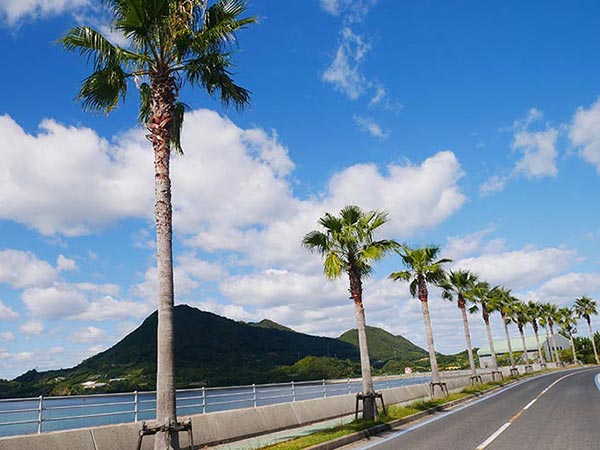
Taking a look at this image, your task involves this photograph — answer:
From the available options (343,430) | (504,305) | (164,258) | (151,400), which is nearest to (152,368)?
(504,305)

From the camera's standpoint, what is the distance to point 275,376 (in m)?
139

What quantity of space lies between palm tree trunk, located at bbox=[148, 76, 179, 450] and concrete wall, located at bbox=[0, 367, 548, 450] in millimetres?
2232

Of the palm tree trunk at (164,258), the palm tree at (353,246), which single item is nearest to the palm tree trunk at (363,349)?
the palm tree at (353,246)

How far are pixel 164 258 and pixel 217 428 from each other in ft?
19.7

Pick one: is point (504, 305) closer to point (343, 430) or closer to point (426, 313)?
point (426, 313)

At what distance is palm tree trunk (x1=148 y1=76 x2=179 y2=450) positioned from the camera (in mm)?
9047

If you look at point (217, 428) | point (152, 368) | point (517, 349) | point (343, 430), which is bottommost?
point (343, 430)

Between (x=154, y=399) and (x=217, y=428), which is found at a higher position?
(x=154, y=399)

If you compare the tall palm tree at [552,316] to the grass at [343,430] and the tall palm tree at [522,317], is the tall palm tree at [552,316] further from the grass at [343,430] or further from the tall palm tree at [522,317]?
the grass at [343,430]

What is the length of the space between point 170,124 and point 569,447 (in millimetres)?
10844

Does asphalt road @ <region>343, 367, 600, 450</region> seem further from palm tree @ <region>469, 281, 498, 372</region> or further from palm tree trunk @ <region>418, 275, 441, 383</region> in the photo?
palm tree @ <region>469, 281, 498, 372</region>

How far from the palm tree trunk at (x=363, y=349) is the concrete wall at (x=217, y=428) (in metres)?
2.37

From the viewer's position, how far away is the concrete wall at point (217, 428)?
9457 mm

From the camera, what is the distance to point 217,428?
13.4m
